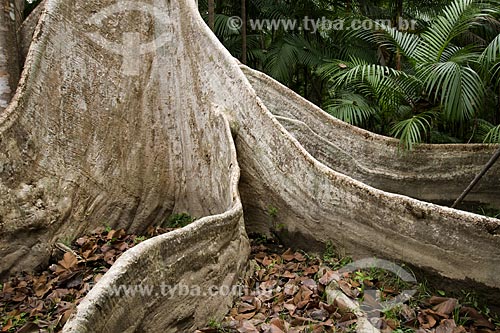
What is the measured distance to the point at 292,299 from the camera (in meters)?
2.46

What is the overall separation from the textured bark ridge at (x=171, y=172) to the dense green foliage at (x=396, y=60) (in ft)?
1.72

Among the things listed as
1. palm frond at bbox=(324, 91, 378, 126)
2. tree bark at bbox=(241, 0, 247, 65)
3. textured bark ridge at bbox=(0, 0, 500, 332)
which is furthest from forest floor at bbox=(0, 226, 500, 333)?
tree bark at bbox=(241, 0, 247, 65)

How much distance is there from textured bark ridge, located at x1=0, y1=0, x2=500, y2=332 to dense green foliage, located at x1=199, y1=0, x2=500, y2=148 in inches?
20.6

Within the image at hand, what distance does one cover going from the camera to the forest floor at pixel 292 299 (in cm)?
218

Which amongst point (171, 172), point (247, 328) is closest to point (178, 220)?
point (171, 172)

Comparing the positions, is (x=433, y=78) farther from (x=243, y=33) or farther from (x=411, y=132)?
(x=243, y=33)

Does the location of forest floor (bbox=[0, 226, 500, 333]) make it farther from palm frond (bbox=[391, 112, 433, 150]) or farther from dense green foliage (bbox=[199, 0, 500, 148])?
dense green foliage (bbox=[199, 0, 500, 148])

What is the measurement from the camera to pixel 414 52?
4.08 metres

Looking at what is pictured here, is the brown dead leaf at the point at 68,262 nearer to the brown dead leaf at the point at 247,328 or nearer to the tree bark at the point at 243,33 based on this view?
the brown dead leaf at the point at 247,328

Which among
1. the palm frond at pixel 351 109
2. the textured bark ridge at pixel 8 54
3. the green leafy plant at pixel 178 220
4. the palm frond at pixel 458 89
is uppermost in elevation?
the textured bark ridge at pixel 8 54

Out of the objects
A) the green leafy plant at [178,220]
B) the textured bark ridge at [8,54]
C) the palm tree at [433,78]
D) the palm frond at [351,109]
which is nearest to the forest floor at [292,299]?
the green leafy plant at [178,220]

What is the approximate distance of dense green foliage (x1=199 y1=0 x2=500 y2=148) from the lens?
3.56 m

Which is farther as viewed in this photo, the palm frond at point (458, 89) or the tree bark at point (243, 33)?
the tree bark at point (243, 33)

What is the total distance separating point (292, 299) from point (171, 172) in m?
1.72
